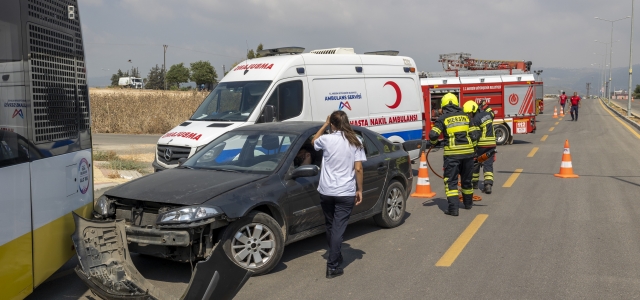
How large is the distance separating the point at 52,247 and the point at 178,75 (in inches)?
2881

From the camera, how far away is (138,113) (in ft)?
84.3

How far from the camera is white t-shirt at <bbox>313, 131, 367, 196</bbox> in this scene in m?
5.80

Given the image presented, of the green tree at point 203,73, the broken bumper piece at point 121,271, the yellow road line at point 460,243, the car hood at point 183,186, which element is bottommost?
the yellow road line at point 460,243

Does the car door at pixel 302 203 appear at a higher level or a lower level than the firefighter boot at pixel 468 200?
higher

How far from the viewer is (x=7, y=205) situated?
416 centimetres

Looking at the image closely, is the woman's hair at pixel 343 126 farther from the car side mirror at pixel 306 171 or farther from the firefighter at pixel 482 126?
the firefighter at pixel 482 126

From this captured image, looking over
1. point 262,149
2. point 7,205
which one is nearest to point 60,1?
point 7,205

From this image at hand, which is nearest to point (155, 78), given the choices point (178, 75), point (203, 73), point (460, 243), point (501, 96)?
point (178, 75)

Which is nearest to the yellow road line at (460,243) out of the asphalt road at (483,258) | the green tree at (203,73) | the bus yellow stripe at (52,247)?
the asphalt road at (483,258)

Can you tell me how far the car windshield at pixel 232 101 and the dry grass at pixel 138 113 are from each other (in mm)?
14896

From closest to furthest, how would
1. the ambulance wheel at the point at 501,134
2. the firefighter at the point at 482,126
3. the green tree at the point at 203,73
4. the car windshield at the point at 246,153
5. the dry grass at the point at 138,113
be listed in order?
the car windshield at the point at 246,153 → the firefighter at the point at 482,126 → the ambulance wheel at the point at 501,134 → the dry grass at the point at 138,113 → the green tree at the point at 203,73

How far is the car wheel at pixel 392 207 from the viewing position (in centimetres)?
784

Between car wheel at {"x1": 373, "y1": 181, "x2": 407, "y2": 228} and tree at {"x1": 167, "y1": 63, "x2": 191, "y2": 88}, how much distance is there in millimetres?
69857

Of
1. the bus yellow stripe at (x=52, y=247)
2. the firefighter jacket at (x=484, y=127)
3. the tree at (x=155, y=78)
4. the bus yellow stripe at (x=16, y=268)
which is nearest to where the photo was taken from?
the bus yellow stripe at (x=16, y=268)
